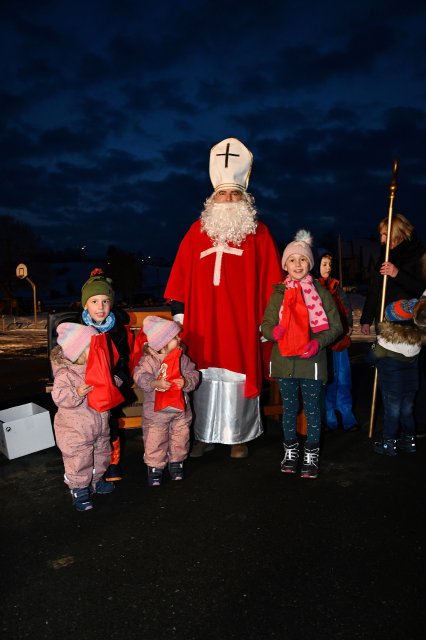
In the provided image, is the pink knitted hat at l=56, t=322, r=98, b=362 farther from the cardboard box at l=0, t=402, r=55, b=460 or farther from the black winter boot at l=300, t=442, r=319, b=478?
the black winter boot at l=300, t=442, r=319, b=478

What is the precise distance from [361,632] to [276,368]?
6.50 ft

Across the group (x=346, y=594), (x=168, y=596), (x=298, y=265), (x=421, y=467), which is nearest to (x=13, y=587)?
(x=168, y=596)

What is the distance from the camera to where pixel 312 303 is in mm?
3854

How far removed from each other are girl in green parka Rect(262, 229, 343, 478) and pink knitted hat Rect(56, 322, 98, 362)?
135cm

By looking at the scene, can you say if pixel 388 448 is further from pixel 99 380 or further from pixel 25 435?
pixel 25 435

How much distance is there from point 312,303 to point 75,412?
1899 mm

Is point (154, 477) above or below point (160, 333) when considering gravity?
below

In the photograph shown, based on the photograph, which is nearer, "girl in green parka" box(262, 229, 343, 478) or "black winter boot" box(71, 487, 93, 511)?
"black winter boot" box(71, 487, 93, 511)

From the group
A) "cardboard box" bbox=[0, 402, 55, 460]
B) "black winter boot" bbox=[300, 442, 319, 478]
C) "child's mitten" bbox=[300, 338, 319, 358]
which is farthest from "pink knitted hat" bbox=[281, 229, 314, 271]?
"cardboard box" bbox=[0, 402, 55, 460]

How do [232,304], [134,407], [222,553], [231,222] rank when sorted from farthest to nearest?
1. [134,407]
2. [232,304]
3. [231,222]
4. [222,553]

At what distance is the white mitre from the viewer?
14.5 ft

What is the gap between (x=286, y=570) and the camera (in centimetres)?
267

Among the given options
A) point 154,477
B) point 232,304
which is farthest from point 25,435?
point 232,304

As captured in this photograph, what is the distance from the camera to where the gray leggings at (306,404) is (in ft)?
12.9
